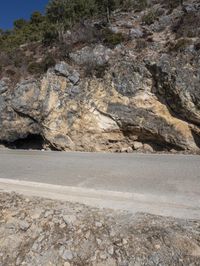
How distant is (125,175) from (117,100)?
5476 millimetres

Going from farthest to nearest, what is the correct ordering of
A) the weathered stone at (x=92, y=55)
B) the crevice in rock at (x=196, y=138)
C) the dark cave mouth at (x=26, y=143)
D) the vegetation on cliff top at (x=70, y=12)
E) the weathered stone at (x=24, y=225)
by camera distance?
the vegetation on cliff top at (x=70, y=12), the dark cave mouth at (x=26, y=143), the weathered stone at (x=92, y=55), the crevice in rock at (x=196, y=138), the weathered stone at (x=24, y=225)

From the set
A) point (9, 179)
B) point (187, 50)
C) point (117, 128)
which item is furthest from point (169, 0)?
point (9, 179)

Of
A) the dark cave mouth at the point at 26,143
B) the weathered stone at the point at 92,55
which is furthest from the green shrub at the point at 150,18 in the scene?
the dark cave mouth at the point at 26,143

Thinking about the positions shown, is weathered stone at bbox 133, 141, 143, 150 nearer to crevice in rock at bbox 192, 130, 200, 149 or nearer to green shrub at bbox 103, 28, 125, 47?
crevice in rock at bbox 192, 130, 200, 149

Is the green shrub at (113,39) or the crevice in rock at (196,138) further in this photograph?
the green shrub at (113,39)

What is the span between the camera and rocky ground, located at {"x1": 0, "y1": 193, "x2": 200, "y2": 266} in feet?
11.7

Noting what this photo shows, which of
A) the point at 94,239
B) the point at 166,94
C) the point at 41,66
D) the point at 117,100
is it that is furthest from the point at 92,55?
A: the point at 94,239

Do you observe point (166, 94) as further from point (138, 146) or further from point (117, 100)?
point (138, 146)

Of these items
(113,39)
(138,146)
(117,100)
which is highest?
(113,39)

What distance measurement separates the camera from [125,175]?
7102 mm

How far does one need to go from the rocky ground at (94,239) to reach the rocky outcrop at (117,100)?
6554 millimetres

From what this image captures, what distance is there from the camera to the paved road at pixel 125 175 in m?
5.34

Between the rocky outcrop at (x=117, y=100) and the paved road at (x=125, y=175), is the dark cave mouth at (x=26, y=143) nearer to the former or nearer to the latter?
the rocky outcrop at (x=117, y=100)

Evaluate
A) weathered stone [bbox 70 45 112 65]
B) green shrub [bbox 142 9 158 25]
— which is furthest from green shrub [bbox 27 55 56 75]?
green shrub [bbox 142 9 158 25]
